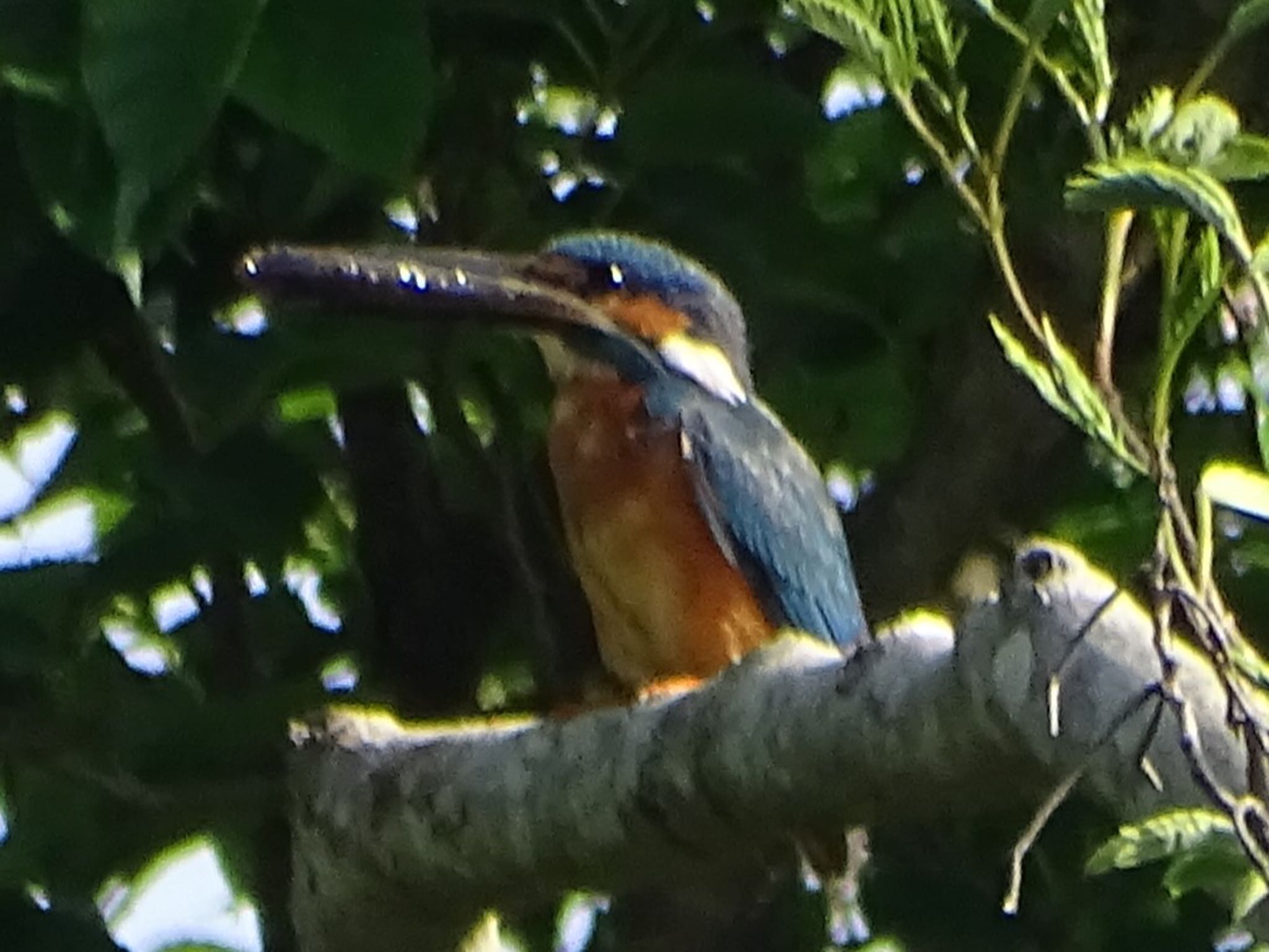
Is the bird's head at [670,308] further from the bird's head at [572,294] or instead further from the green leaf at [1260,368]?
the green leaf at [1260,368]

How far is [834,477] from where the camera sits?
9.09 feet

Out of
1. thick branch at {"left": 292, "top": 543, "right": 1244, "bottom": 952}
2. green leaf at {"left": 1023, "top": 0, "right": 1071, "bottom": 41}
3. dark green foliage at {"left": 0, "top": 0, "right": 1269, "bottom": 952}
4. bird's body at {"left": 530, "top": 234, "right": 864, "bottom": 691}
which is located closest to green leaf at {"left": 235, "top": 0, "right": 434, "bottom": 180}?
dark green foliage at {"left": 0, "top": 0, "right": 1269, "bottom": 952}

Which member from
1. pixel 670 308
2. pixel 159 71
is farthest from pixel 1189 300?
pixel 670 308

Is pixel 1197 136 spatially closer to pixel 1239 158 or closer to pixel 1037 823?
pixel 1239 158

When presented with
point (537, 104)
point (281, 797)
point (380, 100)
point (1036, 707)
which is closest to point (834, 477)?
point (537, 104)

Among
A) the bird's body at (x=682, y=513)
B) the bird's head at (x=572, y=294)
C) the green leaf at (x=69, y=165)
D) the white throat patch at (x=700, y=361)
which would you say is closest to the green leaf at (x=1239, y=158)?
the bird's head at (x=572, y=294)

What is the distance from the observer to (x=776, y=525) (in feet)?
7.95

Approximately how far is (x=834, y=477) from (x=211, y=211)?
34.2 inches

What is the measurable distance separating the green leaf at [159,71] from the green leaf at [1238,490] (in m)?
0.81

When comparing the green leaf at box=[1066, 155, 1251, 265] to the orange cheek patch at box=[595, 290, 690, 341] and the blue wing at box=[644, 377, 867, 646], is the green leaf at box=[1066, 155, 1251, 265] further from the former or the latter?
the orange cheek patch at box=[595, 290, 690, 341]

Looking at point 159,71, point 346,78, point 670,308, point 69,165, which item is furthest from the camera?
point 670,308

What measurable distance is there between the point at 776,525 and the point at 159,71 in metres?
1.03

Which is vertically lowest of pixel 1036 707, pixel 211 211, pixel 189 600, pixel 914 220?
pixel 189 600

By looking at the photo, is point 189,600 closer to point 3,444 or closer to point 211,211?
point 3,444
